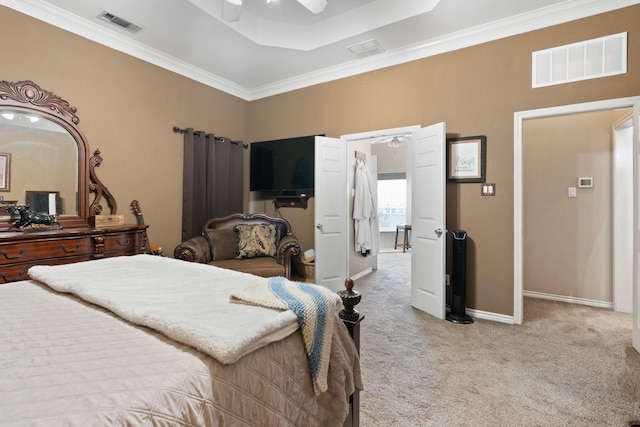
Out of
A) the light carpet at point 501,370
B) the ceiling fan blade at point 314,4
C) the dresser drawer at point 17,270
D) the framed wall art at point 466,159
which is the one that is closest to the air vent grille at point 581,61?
the framed wall art at point 466,159

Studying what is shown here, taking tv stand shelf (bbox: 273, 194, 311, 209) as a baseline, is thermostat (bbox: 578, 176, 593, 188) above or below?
above

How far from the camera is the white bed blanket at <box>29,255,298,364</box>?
0.84 metres

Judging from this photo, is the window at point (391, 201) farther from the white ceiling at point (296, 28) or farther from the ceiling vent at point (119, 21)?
the ceiling vent at point (119, 21)

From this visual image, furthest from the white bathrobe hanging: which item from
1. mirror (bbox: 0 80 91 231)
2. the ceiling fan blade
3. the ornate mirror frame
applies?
mirror (bbox: 0 80 91 231)

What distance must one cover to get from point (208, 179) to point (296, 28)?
211 cm

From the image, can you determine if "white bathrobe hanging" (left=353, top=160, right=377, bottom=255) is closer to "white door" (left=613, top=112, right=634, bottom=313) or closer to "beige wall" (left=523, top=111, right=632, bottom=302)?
"beige wall" (left=523, top=111, right=632, bottom=302)

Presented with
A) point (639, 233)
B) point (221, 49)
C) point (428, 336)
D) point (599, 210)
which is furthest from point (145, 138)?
point (599, 210)

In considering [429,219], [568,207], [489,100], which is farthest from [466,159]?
A: [568,207]

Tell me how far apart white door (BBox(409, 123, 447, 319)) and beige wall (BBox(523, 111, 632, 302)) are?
1504 mm

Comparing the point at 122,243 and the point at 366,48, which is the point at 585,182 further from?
the point at 122,243

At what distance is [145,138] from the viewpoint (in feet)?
11.4

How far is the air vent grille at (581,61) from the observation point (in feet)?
8.44

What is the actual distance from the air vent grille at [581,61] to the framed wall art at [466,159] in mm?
685

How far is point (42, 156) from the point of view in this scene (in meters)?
2.75
